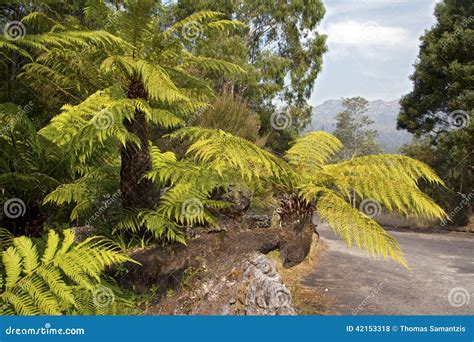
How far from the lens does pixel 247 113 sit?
44.2ft

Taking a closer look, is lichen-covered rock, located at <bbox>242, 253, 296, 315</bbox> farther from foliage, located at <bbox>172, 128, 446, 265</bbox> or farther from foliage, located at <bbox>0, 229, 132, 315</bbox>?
foliage, located at <bbox>0, 229, 132, 315</bbox>

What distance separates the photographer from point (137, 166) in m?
3.63

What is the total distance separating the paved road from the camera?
4211mm

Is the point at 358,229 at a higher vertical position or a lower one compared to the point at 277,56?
lower

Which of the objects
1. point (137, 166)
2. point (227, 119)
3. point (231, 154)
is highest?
point (227, 119)

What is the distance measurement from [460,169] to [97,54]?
15.0m

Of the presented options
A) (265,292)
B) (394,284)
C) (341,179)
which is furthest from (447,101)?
(265,292)

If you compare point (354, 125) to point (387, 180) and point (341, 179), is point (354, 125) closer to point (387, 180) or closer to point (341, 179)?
point (341, 179)

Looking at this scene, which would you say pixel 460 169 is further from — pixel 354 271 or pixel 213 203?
pixel 213 203

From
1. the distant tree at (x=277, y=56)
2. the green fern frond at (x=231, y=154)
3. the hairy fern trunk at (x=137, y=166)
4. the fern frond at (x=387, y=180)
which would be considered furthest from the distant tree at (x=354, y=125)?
the green fern frond at (x=231, y=154)

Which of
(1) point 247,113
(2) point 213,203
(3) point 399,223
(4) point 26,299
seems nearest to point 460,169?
(3) point 399,223

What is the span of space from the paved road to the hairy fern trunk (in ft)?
7.43

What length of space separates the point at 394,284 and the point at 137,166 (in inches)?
146

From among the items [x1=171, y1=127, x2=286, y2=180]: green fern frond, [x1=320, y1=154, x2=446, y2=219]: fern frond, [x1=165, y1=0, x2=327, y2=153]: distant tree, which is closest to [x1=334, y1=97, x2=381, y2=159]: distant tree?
[x1=165, y1=0, x2=327, y2=153]: distant tree
